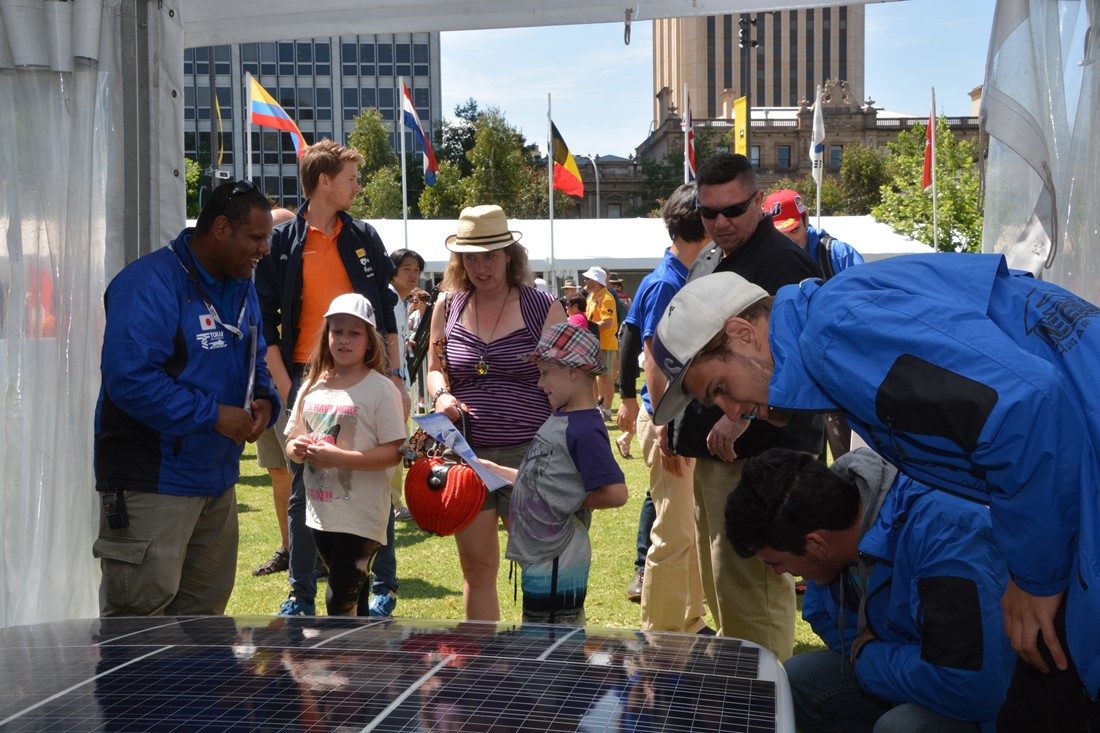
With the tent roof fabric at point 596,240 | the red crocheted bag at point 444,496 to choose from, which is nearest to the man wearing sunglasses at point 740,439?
the red crocheted bag at point 444,496

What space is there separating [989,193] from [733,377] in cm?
230

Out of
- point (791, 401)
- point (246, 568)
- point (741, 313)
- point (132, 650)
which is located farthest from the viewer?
point (246, 568)

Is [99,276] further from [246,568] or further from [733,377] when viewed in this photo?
[246,568]

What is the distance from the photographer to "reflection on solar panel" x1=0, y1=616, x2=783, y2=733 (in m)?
1.84

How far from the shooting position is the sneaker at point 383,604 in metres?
5.87

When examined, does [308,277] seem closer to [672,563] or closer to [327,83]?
[672,563]

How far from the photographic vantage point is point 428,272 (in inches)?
989

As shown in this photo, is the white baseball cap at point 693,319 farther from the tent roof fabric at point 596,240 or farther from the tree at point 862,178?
the tree at point 862,178

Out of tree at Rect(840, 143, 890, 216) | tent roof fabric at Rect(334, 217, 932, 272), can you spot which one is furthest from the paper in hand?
tree at Rect(840, 143, 890, 216)

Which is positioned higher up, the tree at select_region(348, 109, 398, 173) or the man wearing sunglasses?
the tree at select_region(348, 109, 398, 173)

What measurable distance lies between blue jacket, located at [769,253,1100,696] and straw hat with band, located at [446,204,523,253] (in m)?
2.64

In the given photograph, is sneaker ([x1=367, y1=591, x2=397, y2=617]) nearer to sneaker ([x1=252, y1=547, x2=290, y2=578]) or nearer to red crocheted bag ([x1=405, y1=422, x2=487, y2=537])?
sneaker ([x1=252, y1=547, x2=290, y2=578])

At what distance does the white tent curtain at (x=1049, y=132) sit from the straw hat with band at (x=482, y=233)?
1995 millimetres

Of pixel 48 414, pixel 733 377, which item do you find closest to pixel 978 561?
pixel 733 377
